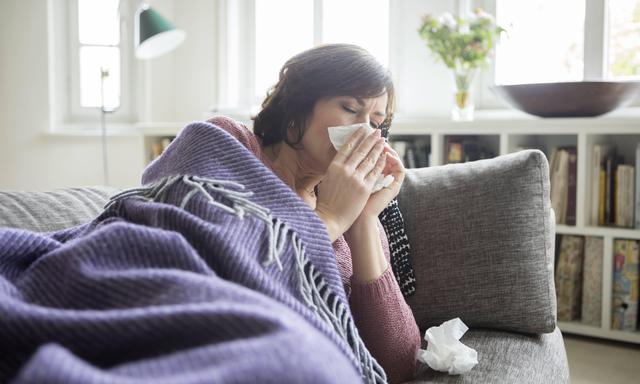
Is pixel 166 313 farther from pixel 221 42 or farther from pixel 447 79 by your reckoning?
pixel 221 42

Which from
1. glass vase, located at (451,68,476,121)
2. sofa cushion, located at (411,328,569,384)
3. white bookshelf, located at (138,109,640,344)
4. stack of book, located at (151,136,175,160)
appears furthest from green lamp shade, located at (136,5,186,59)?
sofa cushion, located at (411,328,569,384)

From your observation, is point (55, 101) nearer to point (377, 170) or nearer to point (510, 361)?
point (377, 170)

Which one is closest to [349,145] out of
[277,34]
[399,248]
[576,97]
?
[399,248]

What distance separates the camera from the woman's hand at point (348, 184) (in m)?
1.27

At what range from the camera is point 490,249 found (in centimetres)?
150

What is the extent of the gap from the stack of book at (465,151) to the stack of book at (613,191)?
47 centimetres

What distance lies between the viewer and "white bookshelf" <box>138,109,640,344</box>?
104 inches

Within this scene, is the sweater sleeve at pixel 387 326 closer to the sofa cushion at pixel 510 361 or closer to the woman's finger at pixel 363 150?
the sofa cushion at pixel 510 361

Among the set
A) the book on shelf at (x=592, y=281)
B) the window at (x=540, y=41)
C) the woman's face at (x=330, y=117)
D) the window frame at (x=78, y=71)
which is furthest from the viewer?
the window frame at (x=78, y=71)

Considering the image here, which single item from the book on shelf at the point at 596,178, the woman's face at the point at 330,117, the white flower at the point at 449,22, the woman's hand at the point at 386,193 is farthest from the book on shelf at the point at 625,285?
the woman's face at the point at 330,117

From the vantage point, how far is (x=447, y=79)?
3492 millimetres

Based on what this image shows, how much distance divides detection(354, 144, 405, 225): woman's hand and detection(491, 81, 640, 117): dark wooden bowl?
1440 mm

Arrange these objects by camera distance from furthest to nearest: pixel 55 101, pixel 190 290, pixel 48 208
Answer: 1. pixel 55 101
2. pixel 48 208
3. pixel 190 290

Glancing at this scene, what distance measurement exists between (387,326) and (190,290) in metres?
0.65
